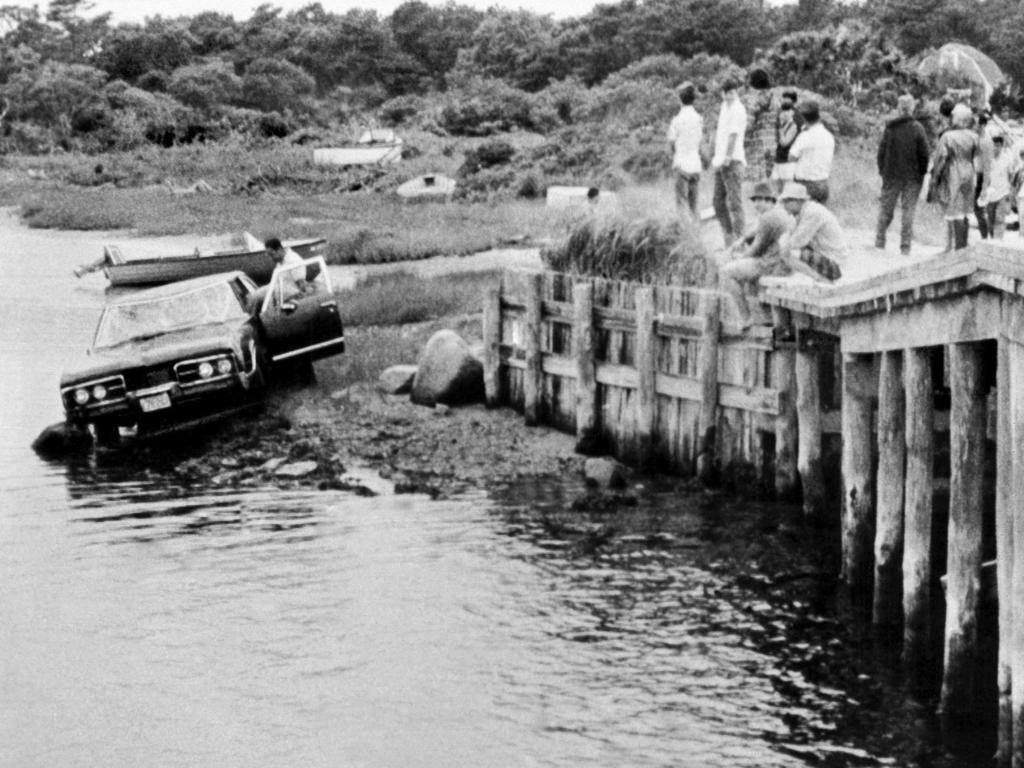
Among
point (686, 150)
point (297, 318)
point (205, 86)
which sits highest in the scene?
point (205, 86)

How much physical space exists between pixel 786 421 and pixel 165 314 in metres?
8.90

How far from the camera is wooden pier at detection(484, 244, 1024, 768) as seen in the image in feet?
36.5

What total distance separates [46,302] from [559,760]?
1034 inches

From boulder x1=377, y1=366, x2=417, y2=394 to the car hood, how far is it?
218cm

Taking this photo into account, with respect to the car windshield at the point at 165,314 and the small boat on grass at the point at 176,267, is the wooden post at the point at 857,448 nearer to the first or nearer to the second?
the car windshield at the point at 165,314

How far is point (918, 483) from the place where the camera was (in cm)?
1280

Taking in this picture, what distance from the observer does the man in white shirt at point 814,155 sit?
19.4 metres

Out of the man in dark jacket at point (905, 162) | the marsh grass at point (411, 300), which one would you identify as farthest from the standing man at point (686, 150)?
the marsh grass at point (411, 300)

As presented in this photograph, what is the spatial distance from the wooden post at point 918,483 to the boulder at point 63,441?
41.7 feet

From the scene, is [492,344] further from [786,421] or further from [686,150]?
[786,421]

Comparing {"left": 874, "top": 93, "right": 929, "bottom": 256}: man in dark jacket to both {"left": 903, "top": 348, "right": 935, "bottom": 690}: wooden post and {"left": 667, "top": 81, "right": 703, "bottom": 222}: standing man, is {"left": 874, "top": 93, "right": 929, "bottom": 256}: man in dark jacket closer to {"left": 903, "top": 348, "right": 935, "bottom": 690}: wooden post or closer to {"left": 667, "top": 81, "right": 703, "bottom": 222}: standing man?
{"left": 667, "top": 81, "right": 703, "bottom": 222}: standing man

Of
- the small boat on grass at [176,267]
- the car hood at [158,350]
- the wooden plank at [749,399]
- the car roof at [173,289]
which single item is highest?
the small boat on grass at [176,267]

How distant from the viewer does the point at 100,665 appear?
46.6 feet

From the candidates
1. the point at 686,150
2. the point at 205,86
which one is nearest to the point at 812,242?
the point at 686,150
